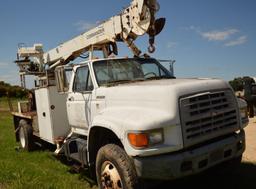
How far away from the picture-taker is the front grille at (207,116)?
457 centimetres

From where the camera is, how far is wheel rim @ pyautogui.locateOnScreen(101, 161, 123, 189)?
193 inches

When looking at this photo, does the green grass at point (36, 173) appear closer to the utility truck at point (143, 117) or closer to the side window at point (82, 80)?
the utility truck at point (143, 117)

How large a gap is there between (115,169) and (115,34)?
3.94 metres

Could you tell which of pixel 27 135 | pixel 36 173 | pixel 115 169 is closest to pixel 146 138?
pixel 115 169

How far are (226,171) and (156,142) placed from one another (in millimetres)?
2442

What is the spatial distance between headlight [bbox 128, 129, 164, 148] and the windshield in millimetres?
1841

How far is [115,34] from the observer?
8016 millimetres

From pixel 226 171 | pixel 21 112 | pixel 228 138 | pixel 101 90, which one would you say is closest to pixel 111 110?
pixel 101 90

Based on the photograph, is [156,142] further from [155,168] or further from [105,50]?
[105,50]

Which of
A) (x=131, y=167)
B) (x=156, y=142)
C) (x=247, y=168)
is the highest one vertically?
(x=156, y=142)

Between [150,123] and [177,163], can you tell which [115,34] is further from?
[177,163]

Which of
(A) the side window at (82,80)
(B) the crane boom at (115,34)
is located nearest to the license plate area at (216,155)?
(A) the side window at (82,80)

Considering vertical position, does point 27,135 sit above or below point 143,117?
below

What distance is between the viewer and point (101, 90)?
19.3ft
